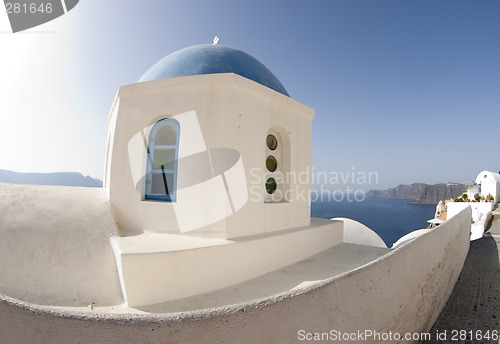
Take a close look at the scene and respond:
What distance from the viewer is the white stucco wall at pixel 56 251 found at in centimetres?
302

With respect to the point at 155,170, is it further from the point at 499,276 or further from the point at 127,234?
the point at 499,276

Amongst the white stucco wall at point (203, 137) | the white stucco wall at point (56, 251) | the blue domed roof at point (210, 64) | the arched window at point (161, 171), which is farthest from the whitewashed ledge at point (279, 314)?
the blue domed roof at point (210, 64)

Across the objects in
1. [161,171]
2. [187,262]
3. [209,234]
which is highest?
[161,171]

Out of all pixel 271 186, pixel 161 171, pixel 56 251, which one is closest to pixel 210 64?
pixel 161 171

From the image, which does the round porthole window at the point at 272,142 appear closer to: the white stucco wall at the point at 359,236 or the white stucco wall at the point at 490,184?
the white stucco wall at the point at 359,236

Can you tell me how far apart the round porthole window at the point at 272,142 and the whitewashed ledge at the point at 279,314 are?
2841 millimetres

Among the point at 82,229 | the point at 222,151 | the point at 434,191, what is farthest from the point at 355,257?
the point at 434,191

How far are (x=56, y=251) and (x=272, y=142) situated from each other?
3994mm

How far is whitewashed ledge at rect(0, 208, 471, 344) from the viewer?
60.1 inches

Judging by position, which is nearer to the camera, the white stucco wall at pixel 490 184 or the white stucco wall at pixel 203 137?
the white stucco wall at pixel 203 137

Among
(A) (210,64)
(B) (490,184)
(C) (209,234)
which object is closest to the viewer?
(C) (209,234)

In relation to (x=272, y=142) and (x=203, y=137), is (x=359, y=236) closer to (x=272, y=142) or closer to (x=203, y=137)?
(x=272, y=142)

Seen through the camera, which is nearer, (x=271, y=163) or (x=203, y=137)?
(x=203, y=137)

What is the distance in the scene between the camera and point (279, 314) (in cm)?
167
